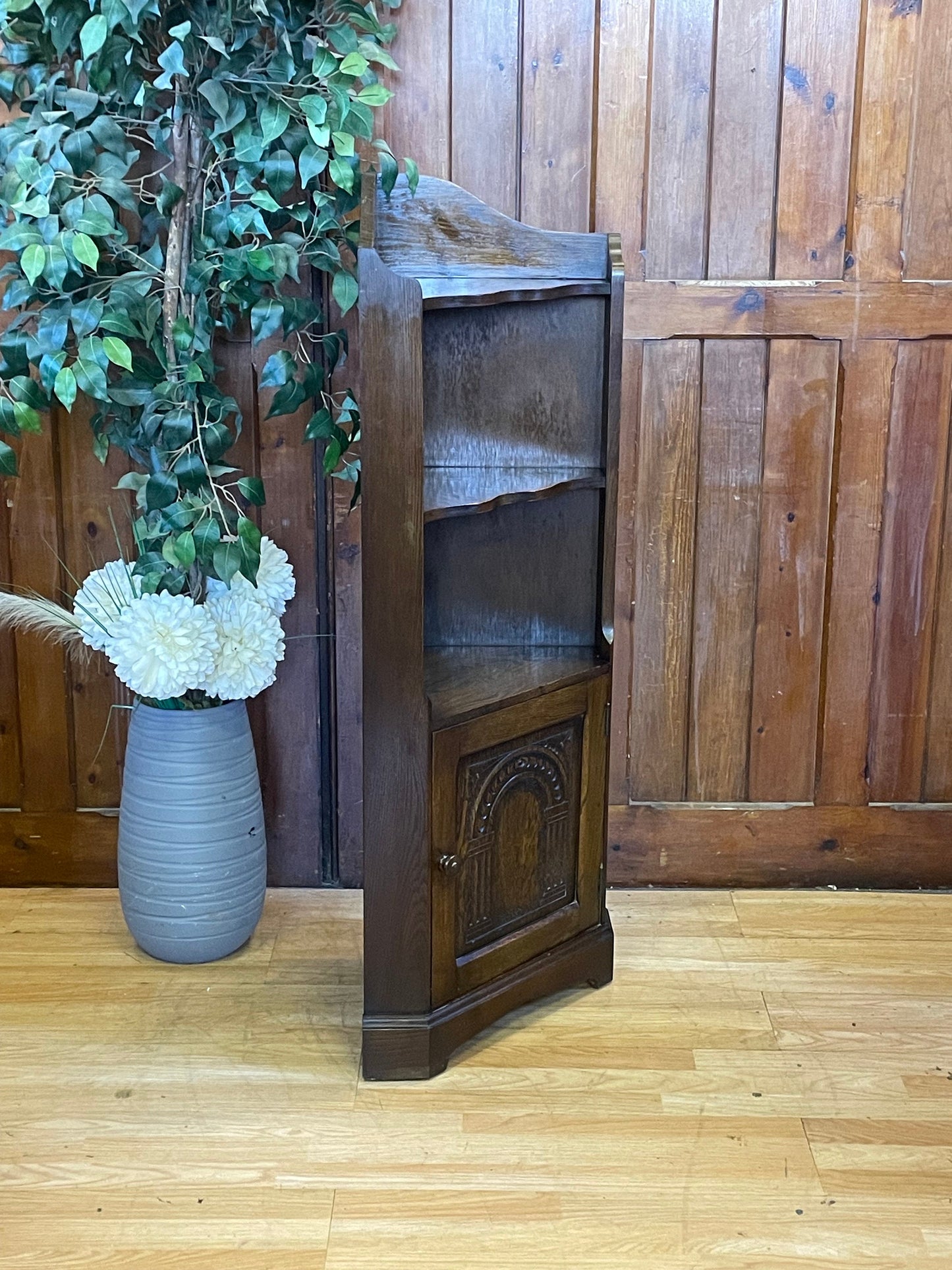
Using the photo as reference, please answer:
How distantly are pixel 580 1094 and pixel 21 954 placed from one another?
1.10 m

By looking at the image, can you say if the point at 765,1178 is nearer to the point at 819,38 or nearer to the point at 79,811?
the point at 79,811

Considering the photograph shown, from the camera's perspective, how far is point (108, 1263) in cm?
162

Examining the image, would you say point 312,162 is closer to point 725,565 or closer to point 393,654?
point 393,654

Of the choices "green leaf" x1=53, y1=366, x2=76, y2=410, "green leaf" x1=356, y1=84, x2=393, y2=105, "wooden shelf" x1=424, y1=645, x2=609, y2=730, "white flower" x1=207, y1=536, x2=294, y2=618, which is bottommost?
"wooden shelf" x1=424, y1=645, x2=609, y2=730

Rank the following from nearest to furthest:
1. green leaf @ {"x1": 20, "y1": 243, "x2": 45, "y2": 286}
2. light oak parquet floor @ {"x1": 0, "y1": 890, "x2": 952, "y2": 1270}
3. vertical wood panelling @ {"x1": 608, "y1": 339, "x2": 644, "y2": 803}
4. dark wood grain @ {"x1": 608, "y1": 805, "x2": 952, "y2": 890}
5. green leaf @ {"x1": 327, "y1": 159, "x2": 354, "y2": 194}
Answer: light oak parquet floor @ {"x1": 0, "y1": 890, "x2": 952, "y2": 1270} < green leaf @ {"x1": 20, "y1": 243, "x2": 45, "y2": 286} < green leaf @ {"x1": 327, "y1": 159, "x2": 354, "y2": 194} < vertical wood panelling @ {"x1": 608, "y1": 339, "x2": 644, "y2": 803} < dark wood grain @ {"x1": 608, "y1": 805, "x2": 952, "y2": 890}

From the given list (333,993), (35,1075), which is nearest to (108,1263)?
(35,1075)

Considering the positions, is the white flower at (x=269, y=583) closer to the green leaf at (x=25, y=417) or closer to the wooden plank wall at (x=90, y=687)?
the wooden plank wall at (x=90, y=687)

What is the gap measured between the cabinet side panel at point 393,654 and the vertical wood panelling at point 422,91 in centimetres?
69

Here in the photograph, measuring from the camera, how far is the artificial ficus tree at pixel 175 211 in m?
1.98

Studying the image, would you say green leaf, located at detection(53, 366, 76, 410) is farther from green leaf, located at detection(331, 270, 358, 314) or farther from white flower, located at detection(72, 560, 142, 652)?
green leaf, located at detection(331, 270, 358, 314)

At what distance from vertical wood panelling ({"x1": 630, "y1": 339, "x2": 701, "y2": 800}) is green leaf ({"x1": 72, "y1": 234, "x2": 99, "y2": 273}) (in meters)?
1.06

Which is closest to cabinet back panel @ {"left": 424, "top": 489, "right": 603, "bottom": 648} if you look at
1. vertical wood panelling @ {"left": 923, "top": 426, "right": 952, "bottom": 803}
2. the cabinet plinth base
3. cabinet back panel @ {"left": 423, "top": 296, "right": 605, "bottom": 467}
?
cabinet back panel @ {"left": 423, "top": 296, "right": 605, "bottom": 467}

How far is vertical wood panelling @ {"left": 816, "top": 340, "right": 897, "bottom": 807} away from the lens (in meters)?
2.51

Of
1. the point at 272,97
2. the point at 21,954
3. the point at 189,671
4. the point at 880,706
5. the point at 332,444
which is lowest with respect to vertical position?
the point at 21,954
